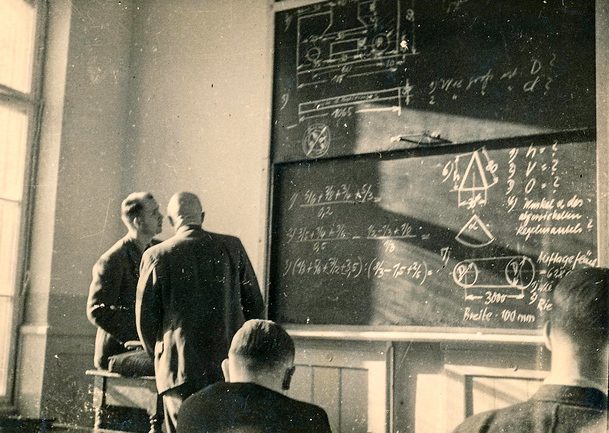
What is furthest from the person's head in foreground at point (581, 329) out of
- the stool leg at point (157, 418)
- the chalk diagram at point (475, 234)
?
the stool leg at point (157, 418)

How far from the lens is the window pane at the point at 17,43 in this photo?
400 cm

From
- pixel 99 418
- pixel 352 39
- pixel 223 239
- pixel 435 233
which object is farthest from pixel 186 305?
pixel 352 39

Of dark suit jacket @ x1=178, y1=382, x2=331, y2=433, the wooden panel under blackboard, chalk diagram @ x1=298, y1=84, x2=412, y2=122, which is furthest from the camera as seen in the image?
chalk diagram @ x1=298, y1=84, x2=412, y2=122

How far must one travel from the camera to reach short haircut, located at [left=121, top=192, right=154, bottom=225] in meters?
3.17

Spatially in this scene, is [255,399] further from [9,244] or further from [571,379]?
[9,244]

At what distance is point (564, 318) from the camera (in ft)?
4.06

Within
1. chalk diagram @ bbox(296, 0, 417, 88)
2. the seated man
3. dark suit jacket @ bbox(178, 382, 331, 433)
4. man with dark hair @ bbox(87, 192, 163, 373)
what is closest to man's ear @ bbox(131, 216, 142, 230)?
man with dark hair @ bbox(87, 192, 163, 373)

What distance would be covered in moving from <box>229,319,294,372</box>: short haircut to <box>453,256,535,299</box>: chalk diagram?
4.95ft

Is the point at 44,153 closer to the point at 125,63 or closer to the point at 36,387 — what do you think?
the point at 125,63

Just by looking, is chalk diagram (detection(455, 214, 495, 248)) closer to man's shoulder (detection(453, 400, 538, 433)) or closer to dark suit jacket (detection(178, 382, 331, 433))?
dark suit jacket (detection(178, 382, 331, 433))

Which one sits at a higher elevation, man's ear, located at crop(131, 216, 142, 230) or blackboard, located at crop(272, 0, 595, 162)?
blackboard, located at crop(272, 0, 595, 162)

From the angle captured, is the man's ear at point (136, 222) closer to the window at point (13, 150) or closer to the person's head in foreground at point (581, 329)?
the window at point (13, 150)

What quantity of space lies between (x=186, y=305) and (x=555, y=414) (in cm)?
167

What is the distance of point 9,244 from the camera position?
405cm
